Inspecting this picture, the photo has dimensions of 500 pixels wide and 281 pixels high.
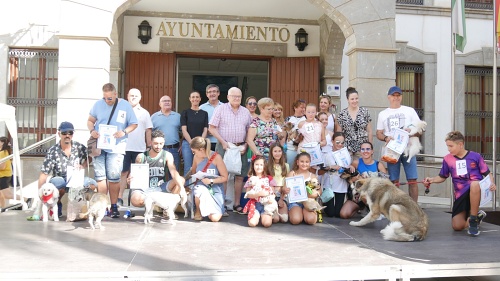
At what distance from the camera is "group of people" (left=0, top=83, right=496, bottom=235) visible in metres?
6.22

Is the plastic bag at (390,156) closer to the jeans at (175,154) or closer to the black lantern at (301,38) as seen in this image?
the jeans at (175,154)

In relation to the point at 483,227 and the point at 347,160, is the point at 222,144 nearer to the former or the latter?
the point at 347,160

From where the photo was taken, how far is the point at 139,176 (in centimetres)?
627

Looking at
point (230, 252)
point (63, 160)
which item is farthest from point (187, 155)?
point (230, 252)

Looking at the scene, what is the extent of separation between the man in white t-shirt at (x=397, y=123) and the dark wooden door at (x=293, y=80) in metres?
4.64

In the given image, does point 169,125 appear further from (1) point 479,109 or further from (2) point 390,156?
(1) point 479,109

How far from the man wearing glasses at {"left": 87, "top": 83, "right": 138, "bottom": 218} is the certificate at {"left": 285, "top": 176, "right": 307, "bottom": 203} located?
2255 millimetres

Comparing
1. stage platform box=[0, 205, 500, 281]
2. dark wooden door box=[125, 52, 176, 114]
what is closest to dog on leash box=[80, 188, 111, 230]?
stage platform box=[0, 205, 500, 281]

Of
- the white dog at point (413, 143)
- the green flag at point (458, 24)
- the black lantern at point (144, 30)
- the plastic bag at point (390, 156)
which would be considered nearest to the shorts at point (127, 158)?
the plastic bag at point (390, 156)

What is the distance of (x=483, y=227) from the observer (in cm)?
639

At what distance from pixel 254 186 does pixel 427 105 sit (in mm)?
7098

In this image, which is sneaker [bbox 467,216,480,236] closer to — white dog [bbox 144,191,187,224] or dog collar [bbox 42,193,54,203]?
white dog [bbox 144,191,187,224]

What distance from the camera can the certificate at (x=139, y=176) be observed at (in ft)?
20.5

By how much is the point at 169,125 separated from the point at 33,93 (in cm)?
499
